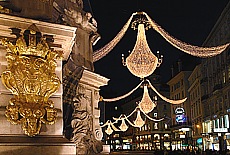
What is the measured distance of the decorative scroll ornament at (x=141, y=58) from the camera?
1886 centimetres

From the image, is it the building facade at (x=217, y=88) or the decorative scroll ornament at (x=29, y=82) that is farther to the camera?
the building facade at (x=217, y=88)

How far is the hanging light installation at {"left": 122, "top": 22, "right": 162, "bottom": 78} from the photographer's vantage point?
1886cm

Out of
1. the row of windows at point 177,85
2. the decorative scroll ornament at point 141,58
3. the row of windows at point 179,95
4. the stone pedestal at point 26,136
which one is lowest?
the stone pedestal at point 26,136

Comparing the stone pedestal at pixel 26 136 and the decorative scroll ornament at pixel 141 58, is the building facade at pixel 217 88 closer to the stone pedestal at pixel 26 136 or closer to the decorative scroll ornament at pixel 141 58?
the decorative scroll ornament at pixel 141 58

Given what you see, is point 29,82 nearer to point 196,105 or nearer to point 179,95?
point 196,105

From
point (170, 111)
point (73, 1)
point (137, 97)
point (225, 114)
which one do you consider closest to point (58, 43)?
point (73, 1)

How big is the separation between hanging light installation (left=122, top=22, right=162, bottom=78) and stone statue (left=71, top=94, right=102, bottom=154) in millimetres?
4247

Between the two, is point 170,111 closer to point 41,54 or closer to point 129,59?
point 129,59

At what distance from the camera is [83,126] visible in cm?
1470

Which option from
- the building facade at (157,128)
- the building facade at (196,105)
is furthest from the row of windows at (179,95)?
the building facade at (157,128)

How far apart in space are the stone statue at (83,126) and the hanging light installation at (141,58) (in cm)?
425

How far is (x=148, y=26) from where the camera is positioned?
1952 centimetres

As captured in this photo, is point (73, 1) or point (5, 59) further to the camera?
point (73, 1)

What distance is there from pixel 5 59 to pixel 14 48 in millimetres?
302
